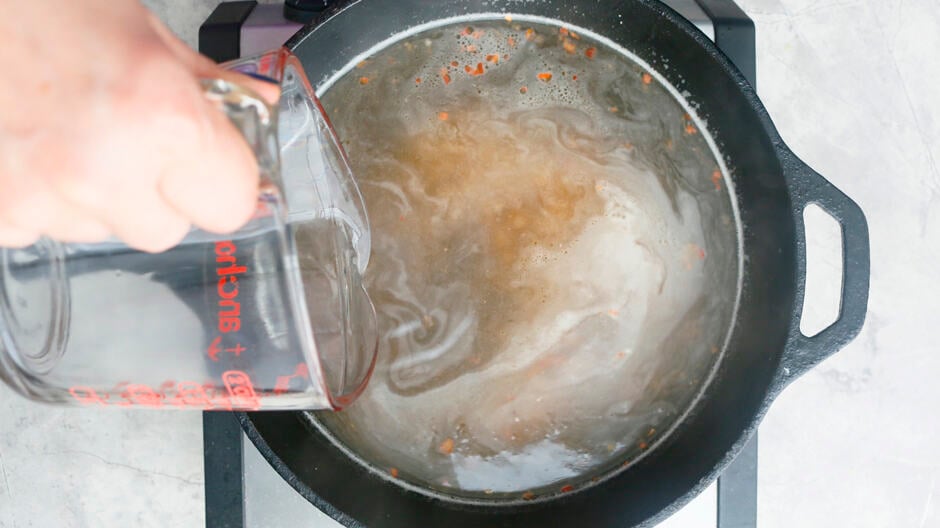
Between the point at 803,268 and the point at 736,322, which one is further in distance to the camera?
the point at 736,322

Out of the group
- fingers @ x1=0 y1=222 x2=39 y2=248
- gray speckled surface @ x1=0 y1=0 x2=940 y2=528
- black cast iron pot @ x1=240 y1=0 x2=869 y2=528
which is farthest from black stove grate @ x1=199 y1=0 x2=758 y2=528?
fingers @ x1=0 y1=222 x2=39 y2=248

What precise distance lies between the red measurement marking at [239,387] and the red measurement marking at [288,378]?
2cm

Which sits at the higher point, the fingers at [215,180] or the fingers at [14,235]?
the fingers at [215,180]

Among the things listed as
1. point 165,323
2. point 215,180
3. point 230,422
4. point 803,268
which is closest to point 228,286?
point 165,323

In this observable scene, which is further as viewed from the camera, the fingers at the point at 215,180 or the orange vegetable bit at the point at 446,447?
the orange vegetable bit at the point at 446,447

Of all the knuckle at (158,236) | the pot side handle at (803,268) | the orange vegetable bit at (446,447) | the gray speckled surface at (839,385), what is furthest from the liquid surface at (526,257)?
the knuckle at (158,236)

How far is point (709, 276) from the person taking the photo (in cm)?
81

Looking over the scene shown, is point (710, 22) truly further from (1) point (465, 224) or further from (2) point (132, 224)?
(2) point (132, 224)

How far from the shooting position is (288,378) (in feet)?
1.69

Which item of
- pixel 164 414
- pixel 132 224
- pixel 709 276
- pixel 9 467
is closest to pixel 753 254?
pixel 709 276

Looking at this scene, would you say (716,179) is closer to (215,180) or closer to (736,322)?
(736,322)

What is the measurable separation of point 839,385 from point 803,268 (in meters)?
0.40

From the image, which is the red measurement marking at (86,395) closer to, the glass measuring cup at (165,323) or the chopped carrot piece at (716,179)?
the glass measuring cup at (165,323)

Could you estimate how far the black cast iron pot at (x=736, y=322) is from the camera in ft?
2.21
